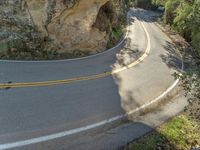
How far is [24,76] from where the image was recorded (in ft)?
42.5

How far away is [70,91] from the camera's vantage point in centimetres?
1228

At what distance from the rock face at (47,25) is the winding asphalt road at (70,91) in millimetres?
1660

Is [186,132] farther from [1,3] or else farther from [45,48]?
[1,3]

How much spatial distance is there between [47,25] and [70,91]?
6.84 meters

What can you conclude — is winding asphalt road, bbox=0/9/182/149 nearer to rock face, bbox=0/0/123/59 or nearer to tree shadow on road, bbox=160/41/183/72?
tree shadow on road, bbox=160/41/183/72

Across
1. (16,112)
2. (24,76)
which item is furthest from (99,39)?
(16,112)

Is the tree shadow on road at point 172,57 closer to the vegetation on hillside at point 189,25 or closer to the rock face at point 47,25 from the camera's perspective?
the vegetation on hillside at point 189,25

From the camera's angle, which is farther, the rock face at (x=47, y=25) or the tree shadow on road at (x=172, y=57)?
the tree shadow on road at (x=172, y=57)

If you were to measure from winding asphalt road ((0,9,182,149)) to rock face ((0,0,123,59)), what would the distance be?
166cm

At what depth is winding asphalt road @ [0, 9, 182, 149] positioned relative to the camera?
903cm

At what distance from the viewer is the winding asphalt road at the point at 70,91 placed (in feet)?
29.6

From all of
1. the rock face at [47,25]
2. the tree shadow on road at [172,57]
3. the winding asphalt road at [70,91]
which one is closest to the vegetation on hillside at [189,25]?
the tree shadow on road at [172,57]

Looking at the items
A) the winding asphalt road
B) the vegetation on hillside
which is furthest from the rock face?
the vegetation on hillside

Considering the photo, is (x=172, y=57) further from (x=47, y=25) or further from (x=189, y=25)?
(x=47, y=25)
